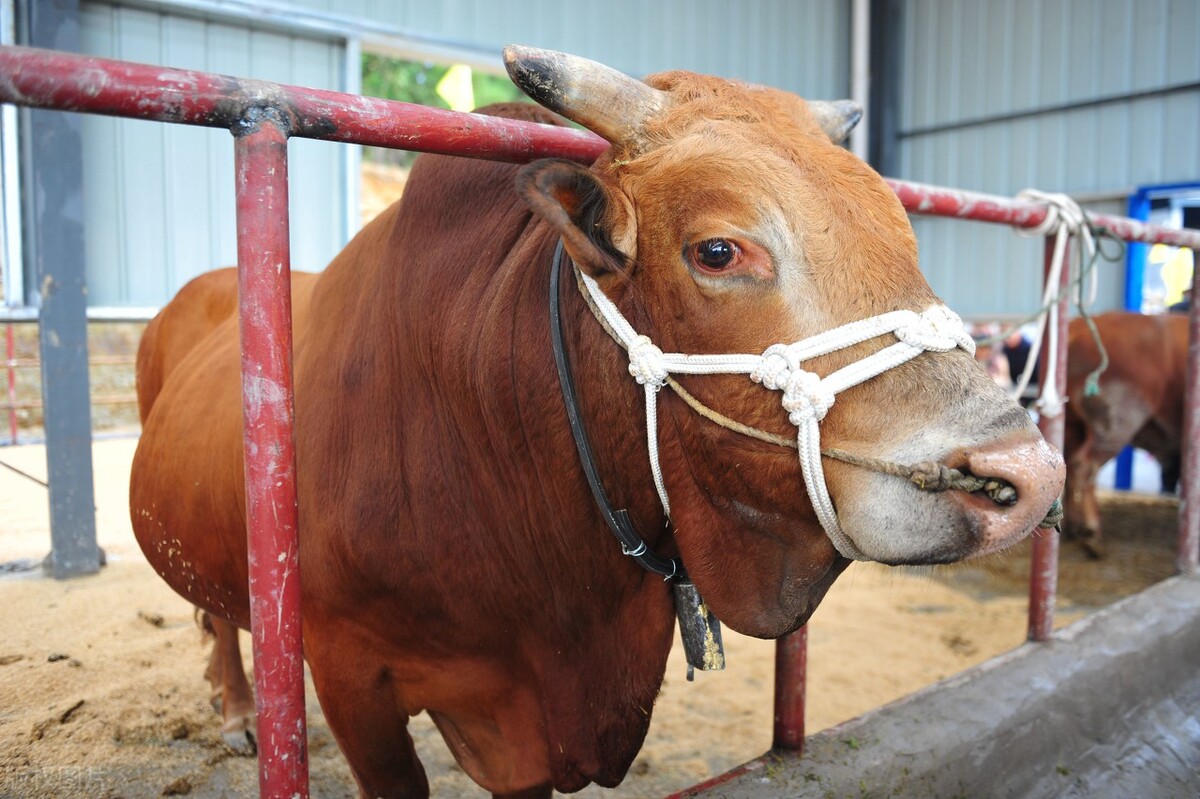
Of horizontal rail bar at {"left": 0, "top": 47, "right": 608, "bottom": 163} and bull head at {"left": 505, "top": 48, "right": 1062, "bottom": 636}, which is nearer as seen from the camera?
horizontal rail bar at {"left": 0, "top": 47, "right": 608, "bottom": 163}

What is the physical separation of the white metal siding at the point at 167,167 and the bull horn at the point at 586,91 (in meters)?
5.11

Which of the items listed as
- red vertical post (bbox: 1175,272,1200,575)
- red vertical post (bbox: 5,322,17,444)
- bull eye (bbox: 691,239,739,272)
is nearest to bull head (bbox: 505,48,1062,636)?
bull eye (bbox: 691,239,739,272)

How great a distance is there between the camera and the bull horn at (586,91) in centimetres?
139

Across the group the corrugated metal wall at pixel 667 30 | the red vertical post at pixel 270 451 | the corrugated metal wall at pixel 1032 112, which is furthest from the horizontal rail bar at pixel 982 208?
the corrugated metal wall at pixel 1032 112

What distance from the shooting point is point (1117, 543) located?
6500 millimetres

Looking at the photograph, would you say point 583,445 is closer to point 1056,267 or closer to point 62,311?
point 1056,267

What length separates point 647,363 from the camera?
1391mm

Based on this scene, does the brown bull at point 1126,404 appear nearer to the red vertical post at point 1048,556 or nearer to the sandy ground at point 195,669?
the sandy ground at point 195,669

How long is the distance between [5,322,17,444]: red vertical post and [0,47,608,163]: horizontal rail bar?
519 cm

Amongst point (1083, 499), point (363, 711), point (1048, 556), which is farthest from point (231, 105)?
point (1083, 499)

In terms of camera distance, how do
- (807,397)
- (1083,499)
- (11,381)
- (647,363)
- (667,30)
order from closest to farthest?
1. (807,397)
2. (647,363)
3. (11,381)
4. (1083,499)
5. (667,30)

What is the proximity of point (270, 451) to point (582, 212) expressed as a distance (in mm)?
609

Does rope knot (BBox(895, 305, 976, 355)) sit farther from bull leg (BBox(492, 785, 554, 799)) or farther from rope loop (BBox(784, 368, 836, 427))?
bull leg (BBox(492, 785, 554, 799))

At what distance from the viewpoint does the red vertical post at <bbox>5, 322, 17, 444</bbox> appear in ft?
17.9
